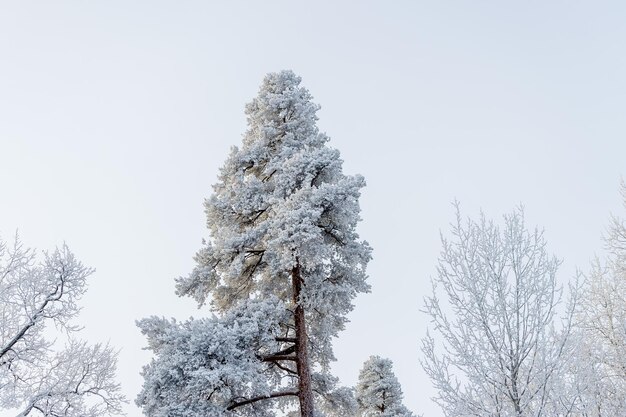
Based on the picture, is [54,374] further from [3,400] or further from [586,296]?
[586,296]

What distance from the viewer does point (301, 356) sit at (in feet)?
41.5

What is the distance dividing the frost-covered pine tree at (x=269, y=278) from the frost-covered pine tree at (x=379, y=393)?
7.79 meters

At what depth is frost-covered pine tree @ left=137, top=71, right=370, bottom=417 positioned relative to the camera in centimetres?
1094

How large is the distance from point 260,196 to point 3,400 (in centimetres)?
854

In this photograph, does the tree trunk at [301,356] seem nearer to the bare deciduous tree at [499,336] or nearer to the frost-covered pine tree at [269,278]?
the frost-covered pine tree at [269,278]

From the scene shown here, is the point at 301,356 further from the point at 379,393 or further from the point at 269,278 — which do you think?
the point at 379,393

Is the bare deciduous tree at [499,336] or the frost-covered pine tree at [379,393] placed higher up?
the frost-covered pine tree at [379,393]

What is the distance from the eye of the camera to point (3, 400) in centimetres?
1327

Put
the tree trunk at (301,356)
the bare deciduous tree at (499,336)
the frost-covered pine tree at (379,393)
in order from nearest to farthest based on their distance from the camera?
the bare deciduous tree at (499,336), the tree trunk at (301,356), the frost-covered pine tree at (379,393)

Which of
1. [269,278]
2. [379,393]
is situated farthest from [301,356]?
[379,393]

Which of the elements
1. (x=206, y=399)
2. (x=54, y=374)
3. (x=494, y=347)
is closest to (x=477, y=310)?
(x=494, y=347)

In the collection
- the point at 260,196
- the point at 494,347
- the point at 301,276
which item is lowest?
the point at 494,347

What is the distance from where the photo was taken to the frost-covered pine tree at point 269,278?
1094 centimetres

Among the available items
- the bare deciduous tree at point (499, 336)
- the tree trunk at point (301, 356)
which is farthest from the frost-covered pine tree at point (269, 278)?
the bare deciduous tree at point (499, 336)
